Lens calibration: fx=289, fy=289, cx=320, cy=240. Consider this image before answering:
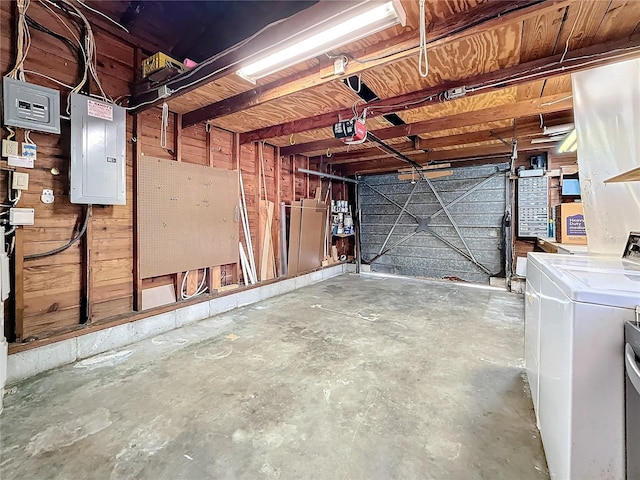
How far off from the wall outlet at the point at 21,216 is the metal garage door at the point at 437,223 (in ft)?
19.9

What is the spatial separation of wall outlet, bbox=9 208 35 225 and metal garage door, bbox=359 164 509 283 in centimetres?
607

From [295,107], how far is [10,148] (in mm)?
2527

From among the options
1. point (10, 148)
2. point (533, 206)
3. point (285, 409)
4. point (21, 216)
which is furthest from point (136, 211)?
point (533, 206)

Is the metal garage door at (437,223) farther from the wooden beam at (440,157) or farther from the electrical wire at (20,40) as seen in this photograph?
the electrical wire at (20,40)

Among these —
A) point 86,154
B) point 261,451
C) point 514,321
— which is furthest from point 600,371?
point 86,154

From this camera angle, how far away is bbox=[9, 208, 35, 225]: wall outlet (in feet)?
7.45

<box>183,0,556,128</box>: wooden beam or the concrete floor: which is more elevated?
<box>183,0,556,128</box>: wooden beam

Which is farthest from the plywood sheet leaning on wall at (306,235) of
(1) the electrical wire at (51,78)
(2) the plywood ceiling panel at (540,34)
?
(2) the plywood ceiling panel at (540,34)

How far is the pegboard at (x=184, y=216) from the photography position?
3.21 meters

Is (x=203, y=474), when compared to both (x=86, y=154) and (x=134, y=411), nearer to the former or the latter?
(x=134, y=411)

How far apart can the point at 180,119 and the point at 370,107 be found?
7.52ft

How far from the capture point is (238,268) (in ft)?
14.3

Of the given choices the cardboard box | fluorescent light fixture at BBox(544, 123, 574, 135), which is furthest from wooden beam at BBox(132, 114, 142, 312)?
the cardboard box

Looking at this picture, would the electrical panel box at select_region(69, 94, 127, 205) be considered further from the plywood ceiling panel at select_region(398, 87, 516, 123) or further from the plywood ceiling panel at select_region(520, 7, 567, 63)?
the plywood ceiling panel at select_region(520, 7, 567, 63)
